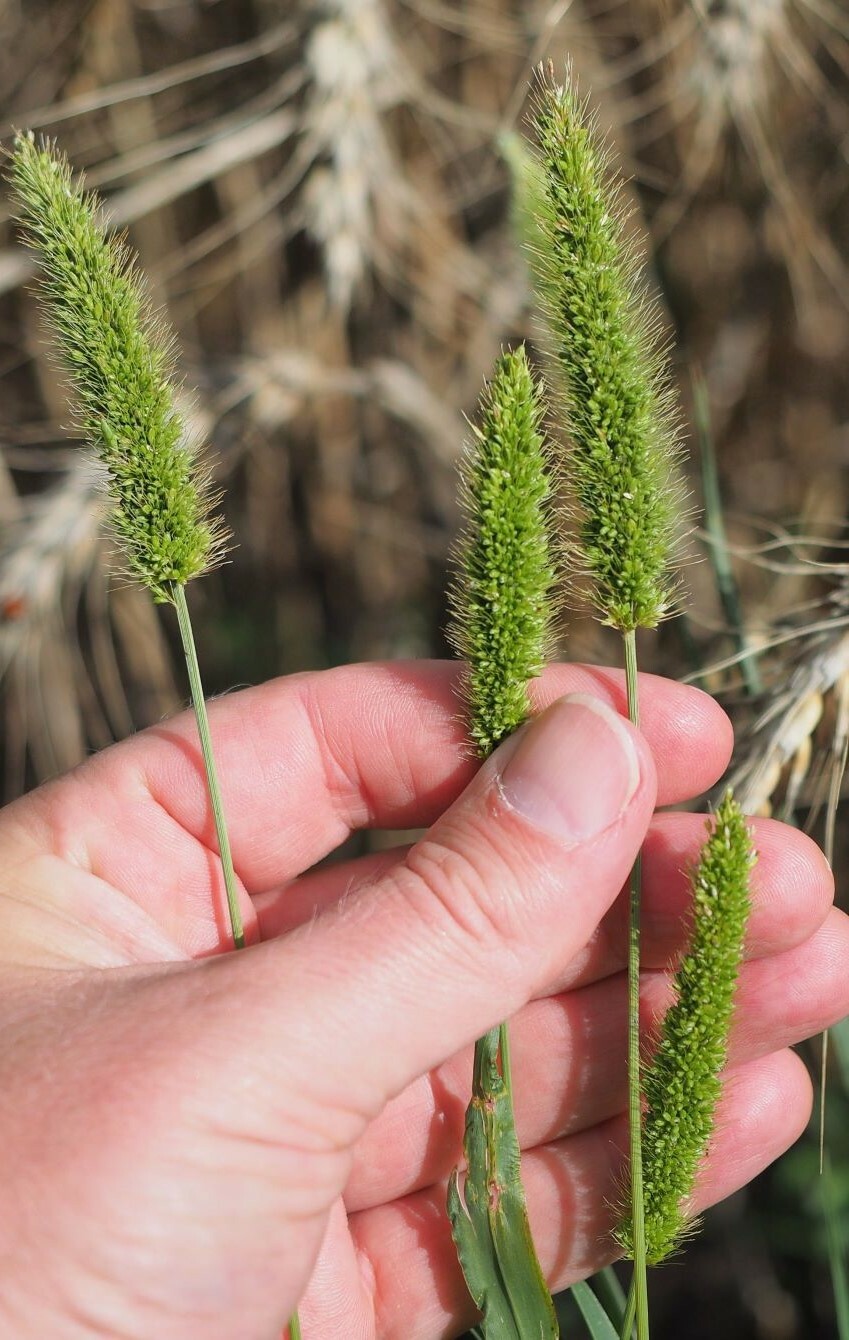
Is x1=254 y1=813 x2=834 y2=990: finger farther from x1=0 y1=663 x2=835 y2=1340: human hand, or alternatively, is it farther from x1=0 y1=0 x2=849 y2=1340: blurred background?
x1=0 y1=0 x2=849 y2=1340: blurred background

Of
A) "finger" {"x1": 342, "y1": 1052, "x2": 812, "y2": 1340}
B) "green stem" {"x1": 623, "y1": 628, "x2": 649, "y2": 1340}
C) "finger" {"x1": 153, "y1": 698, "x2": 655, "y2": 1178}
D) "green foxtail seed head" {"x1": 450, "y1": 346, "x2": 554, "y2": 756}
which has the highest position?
"green foxtail seed head" {"x1": 450, "y1": 346, "x2": 554, "y2": 756}

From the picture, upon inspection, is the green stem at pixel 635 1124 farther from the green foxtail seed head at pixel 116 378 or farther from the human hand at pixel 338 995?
the green foxtail seed head at pixel 116 378

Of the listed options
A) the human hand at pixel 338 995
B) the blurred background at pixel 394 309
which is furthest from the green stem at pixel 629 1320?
the blurred background at pixel 394 309

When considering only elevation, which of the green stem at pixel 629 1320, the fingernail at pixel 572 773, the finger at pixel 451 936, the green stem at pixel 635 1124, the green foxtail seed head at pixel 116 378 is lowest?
the green stem at pixel 629 1320

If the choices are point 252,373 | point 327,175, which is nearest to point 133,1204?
point 252,373

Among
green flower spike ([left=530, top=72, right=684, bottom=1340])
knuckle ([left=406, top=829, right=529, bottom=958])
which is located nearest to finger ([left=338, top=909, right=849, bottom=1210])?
green flower spike ([left=530, top=72, right=684, bottom=1340])

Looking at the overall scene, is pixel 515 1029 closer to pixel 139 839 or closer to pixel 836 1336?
pixel 139 839
